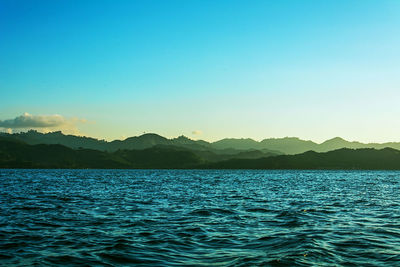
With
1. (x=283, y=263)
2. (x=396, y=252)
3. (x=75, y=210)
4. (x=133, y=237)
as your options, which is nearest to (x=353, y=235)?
(x=396, y=252)

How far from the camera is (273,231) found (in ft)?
82.5

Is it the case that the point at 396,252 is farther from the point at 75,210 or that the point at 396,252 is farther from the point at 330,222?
the point at 75,210

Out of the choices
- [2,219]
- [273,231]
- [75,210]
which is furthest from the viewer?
[75,210]

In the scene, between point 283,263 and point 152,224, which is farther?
point 152,224

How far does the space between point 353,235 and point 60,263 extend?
17442 millimetres

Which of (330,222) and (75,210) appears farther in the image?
(75,210)

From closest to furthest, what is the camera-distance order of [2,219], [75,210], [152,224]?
[152,224] < [2,219] < [75,210]

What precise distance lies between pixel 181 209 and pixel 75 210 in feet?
33.7

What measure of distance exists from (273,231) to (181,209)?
14296 mm

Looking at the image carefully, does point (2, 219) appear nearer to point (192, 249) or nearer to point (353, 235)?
point (192, 249)

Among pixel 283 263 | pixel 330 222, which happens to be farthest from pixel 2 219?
pixel 330 222

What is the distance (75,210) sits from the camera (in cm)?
3594

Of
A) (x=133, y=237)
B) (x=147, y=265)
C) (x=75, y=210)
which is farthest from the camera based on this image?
(x=75, y=210)

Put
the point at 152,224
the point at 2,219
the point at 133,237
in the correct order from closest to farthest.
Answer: the point at 133,237 < the point at 152,224 < the point at 2,219
